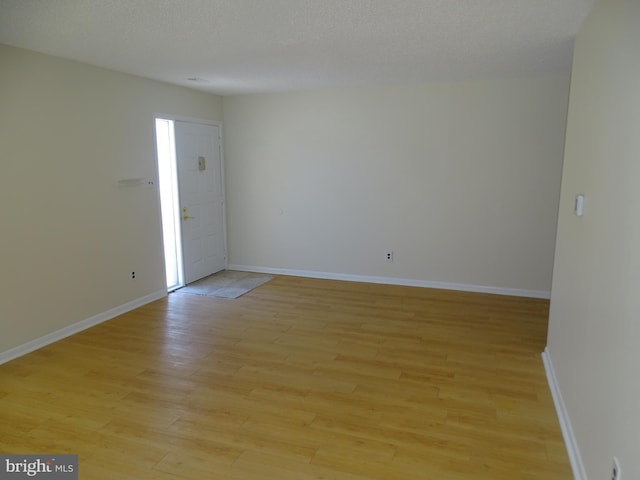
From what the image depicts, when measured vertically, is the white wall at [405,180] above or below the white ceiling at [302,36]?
below

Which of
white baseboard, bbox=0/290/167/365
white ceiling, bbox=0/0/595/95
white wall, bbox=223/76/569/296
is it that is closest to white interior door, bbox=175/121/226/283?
white wall, bbox=223/76/569/296

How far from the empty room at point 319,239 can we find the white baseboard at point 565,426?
0.16 ft

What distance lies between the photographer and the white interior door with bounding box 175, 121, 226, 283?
544 cm

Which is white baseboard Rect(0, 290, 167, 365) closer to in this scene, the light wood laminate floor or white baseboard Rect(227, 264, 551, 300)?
the light wood laminate floor

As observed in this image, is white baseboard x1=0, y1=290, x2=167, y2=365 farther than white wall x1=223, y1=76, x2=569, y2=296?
No

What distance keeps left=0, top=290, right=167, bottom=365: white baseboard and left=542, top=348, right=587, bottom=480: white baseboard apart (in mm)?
4019

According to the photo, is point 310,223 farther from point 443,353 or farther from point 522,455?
point 522,455

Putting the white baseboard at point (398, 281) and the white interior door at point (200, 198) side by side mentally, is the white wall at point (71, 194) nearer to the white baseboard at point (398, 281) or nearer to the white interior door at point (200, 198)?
the white interior door at point (200, 198)

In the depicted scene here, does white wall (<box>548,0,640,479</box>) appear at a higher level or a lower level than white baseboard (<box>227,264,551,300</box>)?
higher

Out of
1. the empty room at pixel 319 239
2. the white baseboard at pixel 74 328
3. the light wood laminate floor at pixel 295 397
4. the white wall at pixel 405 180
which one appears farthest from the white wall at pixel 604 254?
the white baseboard at pixel 74 328

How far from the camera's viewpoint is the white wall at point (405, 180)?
4930 millimetres

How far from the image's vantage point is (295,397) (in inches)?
117

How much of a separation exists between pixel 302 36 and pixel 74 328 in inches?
131

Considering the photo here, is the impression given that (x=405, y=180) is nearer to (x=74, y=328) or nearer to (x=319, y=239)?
(x=319, y=239)
